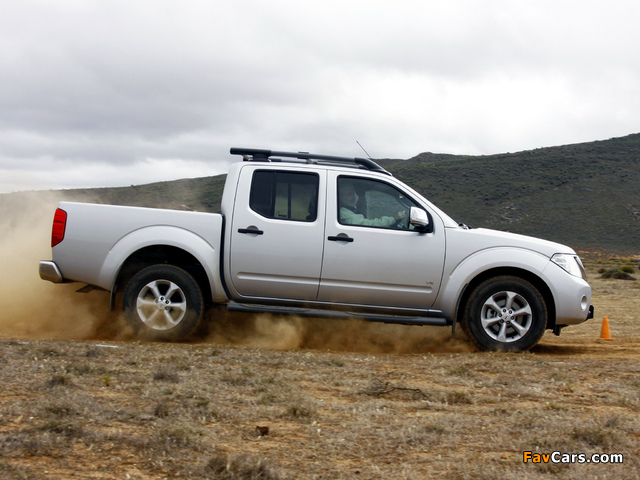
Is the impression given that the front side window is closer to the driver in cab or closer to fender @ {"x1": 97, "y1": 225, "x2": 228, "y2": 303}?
the driver in cab

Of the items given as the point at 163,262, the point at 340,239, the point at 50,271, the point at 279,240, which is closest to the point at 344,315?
the point at 340,239

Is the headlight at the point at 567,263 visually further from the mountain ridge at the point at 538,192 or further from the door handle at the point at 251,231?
the mountain ridge at the point at 538,192

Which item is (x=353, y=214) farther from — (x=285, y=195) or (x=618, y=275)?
(x=618, y=275)

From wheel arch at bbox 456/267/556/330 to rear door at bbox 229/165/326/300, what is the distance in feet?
5.06

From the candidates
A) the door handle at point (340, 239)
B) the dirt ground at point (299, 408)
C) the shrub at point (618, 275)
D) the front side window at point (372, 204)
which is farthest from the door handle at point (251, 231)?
the shrub at point (618, 275)

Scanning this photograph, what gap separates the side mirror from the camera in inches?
244

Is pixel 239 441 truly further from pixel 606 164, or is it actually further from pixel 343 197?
pixel 606 164

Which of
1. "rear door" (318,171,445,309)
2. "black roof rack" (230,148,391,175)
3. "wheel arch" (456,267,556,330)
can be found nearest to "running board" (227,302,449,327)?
"rear door" (318,171,445,309)

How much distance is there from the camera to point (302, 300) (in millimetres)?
6402

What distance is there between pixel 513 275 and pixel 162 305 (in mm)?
3664

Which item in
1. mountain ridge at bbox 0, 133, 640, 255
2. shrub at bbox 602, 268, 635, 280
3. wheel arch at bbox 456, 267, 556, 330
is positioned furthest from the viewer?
mountain ridge at bbox 0, 133, 640, 255

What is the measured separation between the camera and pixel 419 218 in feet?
20.4

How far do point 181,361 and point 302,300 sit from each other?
1.57m

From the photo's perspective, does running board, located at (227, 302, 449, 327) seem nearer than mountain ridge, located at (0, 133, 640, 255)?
Yes
